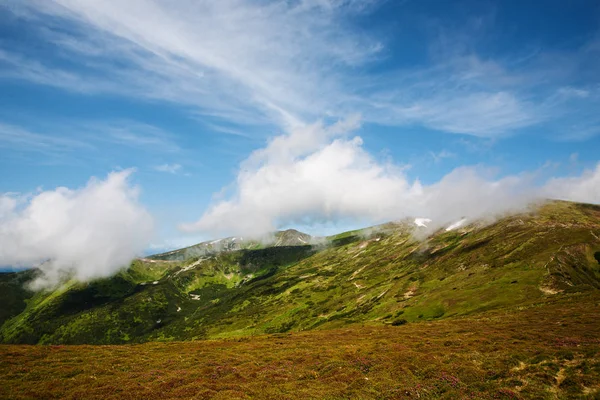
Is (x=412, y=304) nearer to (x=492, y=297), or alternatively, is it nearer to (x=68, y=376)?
(x=492, y=297)

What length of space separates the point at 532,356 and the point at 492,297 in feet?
263

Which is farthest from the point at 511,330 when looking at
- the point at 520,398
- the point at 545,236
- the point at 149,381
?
the point at 545,236

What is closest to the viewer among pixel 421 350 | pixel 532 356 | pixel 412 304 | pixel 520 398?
pixel 520 398

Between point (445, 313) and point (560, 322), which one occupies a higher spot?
point (560, 322)

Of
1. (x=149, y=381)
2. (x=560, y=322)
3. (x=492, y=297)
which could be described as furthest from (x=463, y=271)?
(x=149, y=381)

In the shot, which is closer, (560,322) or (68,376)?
(68,376)

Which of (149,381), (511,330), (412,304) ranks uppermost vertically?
(149,381)

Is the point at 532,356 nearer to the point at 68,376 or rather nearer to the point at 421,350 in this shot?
the point at 421,350

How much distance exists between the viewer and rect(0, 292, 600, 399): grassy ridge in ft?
106

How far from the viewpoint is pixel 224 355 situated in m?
53.3

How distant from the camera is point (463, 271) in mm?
174500

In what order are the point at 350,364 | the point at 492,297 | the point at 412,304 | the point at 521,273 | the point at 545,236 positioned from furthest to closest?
the point at 545,236 < the point at 412,304 < the point at 521,273 < the point at 492,297 < the point at 350,364

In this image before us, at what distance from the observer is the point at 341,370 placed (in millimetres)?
41531

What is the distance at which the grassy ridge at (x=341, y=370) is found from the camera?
106 ft
